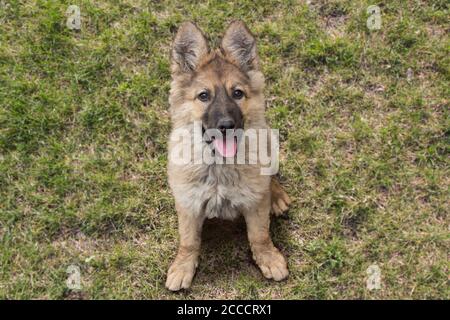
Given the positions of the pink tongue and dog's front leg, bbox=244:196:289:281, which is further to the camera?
dog's front leg, bbox=244:196:289:281

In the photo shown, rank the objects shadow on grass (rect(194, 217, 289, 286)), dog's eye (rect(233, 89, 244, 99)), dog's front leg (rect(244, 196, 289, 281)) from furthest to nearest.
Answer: shadow on grass (rect(194, 217, 289, 286)), dog's front leg (rect(244, 196, 289, 281)), dog's eye (rect(233, 89, 244, 99))

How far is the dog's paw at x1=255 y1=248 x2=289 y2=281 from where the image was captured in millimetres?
4215

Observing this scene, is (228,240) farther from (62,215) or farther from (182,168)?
(62,215)

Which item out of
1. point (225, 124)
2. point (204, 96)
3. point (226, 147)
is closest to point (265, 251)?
point (226, 147)

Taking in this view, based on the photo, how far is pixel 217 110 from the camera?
368 cm

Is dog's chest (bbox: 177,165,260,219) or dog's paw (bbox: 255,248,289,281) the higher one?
dog's chest (bbox: 177,165,260,219)

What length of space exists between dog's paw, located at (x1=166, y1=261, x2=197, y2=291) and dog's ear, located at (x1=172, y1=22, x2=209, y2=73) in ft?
5.36

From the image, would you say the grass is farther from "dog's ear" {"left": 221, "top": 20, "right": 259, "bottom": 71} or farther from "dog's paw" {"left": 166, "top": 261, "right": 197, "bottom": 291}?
"dog's ear" {"left": 221, "top": 20, "right": 259, "bottom": 71}

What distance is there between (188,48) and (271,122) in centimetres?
151

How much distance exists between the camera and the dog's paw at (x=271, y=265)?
13.8 ft

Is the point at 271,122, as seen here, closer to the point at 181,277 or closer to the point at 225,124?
the point at 225,124

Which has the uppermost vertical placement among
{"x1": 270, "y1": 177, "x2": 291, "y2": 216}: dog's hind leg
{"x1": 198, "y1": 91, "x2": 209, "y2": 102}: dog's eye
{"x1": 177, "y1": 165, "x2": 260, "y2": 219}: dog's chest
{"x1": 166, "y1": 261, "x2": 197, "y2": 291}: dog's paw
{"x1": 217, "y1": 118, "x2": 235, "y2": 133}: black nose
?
{"x1": 198, "y1": 91, "x2": 209, "y2": 102}: dog's eye

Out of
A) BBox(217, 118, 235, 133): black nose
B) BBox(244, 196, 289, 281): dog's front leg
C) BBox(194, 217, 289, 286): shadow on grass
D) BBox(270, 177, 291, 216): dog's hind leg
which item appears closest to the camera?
BBox(217, 118, 235, 133): black nose

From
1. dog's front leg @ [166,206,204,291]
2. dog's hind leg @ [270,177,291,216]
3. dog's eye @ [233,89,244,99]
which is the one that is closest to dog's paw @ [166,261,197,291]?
dog's front leg @ [166,206,204,291]
